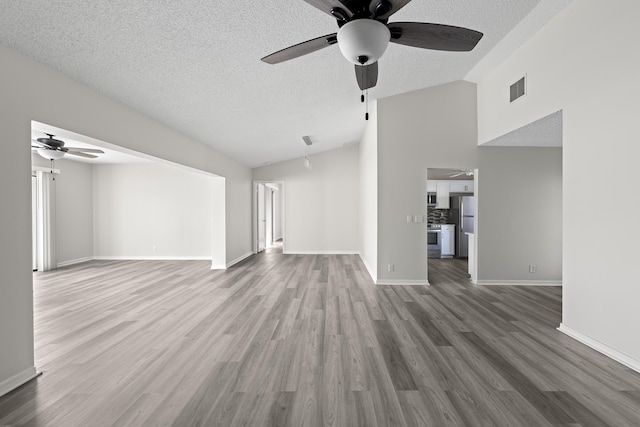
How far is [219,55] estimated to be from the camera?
2906mm

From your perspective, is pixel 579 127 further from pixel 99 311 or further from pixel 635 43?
pixel 99 311

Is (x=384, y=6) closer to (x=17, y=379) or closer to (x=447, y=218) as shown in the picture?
(x=17, y=379)

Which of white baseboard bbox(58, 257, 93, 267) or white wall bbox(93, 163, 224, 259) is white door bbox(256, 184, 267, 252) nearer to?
white wall bbox(93, 163, 224, 259)

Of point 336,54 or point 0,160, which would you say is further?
point 336,54

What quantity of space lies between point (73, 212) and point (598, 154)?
10.0m

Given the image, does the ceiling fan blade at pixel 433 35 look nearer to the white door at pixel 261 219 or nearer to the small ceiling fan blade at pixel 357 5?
the small ceiling fan blade at pixel 357 5

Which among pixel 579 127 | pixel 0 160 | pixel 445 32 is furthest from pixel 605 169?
pixel 0 160

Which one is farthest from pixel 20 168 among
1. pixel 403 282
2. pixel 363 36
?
pixel 403 282

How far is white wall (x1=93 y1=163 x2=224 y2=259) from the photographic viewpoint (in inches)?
324

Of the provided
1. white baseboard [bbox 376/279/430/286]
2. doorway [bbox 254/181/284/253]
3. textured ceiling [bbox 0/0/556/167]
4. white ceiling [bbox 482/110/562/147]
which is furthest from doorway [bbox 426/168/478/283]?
doorway [bbox 254/181/284/253]

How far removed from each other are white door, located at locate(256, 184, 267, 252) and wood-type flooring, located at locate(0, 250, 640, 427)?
5.16m

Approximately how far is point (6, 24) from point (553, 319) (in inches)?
219

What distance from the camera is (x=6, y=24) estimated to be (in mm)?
1969

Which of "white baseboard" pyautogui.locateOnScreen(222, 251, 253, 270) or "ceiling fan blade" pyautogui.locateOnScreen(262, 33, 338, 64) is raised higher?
"ceiling fan blade" pyautogui.locateOnScreen(262, 33, 338, 64)
